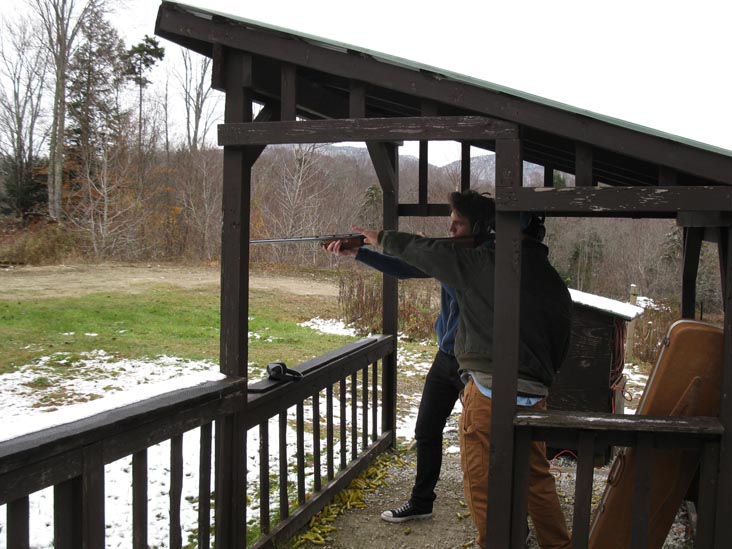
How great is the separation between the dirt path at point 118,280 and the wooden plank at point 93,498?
1249 centimetres

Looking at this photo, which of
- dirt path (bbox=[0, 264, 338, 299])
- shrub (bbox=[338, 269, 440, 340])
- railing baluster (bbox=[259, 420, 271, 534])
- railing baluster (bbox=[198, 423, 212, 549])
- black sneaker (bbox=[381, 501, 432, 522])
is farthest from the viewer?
dirt path (bbox=[0, 264, 338, 299])

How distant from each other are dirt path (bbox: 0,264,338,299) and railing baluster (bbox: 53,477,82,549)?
41.0 ft

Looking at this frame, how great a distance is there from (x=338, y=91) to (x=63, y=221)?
69.2ft

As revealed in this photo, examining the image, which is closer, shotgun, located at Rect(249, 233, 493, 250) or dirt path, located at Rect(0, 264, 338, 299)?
shotgun, located at Rect(249, 233, 493, 250)

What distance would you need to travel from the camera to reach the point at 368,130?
2697 mm

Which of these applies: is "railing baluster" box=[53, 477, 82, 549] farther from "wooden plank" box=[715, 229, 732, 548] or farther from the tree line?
the tree line

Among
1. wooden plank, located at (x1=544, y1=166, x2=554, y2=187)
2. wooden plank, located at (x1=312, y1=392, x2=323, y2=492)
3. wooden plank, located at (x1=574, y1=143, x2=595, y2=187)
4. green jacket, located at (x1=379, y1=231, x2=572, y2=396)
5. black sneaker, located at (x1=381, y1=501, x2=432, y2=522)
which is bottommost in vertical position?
black sneaker, located at (x1=381, y1=501, x2=432, y2=522)

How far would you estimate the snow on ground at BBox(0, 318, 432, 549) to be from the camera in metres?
2.38

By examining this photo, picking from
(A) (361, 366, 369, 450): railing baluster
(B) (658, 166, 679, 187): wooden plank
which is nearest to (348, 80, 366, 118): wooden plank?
(B) (658, 166, 679, 187): wooden plank

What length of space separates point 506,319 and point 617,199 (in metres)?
0.63

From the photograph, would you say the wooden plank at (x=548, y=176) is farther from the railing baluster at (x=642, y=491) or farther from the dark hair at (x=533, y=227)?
the railing baluster at (x=642, y=491)

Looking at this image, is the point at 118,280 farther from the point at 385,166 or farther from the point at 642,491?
the point at 642,491

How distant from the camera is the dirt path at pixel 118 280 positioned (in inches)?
563

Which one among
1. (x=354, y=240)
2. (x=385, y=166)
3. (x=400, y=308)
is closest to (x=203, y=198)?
(x=400, y=308)
